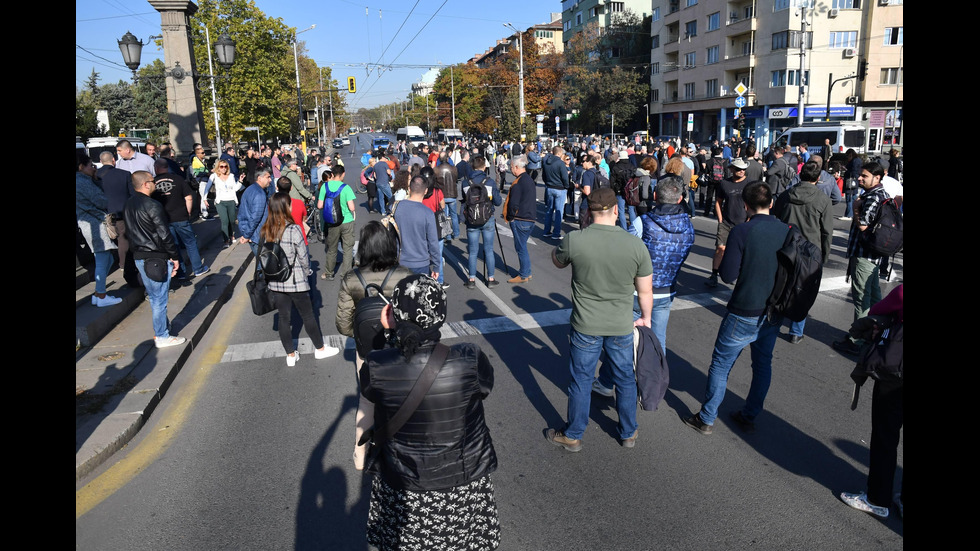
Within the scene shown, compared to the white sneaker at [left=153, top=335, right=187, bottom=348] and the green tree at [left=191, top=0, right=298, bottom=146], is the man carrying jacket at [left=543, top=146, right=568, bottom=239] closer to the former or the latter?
the white sneaker at [left=153, top=335, right=187, bottom=348]

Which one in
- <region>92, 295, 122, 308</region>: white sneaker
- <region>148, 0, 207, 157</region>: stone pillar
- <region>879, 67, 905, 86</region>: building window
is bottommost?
<region>92, 295, 122, 308</region>: white sneaker

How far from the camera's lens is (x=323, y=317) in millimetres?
7734

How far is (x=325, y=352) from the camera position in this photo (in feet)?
20.5

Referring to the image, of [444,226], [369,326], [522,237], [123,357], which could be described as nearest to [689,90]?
[522,237]

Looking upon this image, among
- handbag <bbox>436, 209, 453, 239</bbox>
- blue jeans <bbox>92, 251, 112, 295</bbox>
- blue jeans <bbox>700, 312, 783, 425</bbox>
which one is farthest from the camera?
handbag <bbox>436, 209, 453, 239</bbox>

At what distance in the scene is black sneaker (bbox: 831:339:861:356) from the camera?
5975mm

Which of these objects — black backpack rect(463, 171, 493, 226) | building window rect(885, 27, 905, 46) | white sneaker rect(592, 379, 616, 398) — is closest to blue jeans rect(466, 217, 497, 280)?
black backpack rect(463, 171, 493, 226)

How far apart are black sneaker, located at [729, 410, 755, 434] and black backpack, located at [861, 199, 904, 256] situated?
8.18ft

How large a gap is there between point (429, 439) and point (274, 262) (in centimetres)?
363

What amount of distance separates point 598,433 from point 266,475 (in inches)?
93.3

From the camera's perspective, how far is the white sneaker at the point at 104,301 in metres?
7.44
